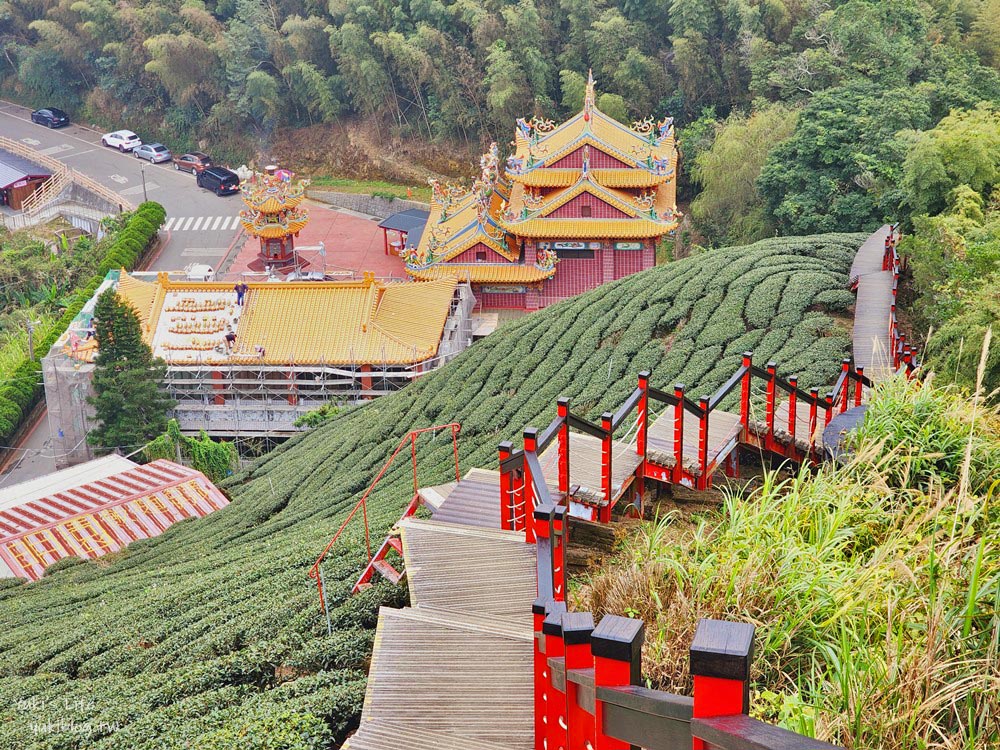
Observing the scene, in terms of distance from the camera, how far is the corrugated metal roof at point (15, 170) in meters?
45.1

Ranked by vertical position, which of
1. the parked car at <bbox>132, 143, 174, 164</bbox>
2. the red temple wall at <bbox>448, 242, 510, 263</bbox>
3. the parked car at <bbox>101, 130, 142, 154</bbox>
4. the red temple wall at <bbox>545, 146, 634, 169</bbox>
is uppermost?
the parked car at <bbox>101, 130, 142, 154</bbox>

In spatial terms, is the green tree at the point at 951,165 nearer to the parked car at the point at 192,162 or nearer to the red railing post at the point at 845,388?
the red railing post at the point at 845,388

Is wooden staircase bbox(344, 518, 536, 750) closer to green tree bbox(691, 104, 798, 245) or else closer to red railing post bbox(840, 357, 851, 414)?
red railing post bbox(840, 357, 851, 414)

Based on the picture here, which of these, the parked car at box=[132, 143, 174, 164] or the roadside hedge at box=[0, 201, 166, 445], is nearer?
the roadside hedge at box=[0, 201, 166, 445]

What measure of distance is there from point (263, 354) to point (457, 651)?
19.9 metres

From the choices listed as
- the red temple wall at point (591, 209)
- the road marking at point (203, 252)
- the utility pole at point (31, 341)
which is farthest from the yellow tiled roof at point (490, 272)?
the road marking at point (203, 252)

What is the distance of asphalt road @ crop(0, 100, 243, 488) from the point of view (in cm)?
3875

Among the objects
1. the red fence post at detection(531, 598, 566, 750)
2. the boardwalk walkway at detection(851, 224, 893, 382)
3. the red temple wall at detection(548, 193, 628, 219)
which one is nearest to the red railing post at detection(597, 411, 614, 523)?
the red fence post at detection(531, 598, 566, 750)

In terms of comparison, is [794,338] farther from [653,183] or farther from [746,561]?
[653,183]

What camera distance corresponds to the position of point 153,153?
47.8m

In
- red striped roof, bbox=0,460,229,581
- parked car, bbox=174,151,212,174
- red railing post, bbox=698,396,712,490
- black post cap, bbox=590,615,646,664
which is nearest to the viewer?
black post cap, bbox=590,615,646,664

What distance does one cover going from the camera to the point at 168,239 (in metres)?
39.8

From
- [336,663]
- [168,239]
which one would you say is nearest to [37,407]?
[168,239]

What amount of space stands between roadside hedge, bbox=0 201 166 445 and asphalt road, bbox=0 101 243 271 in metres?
0.93
